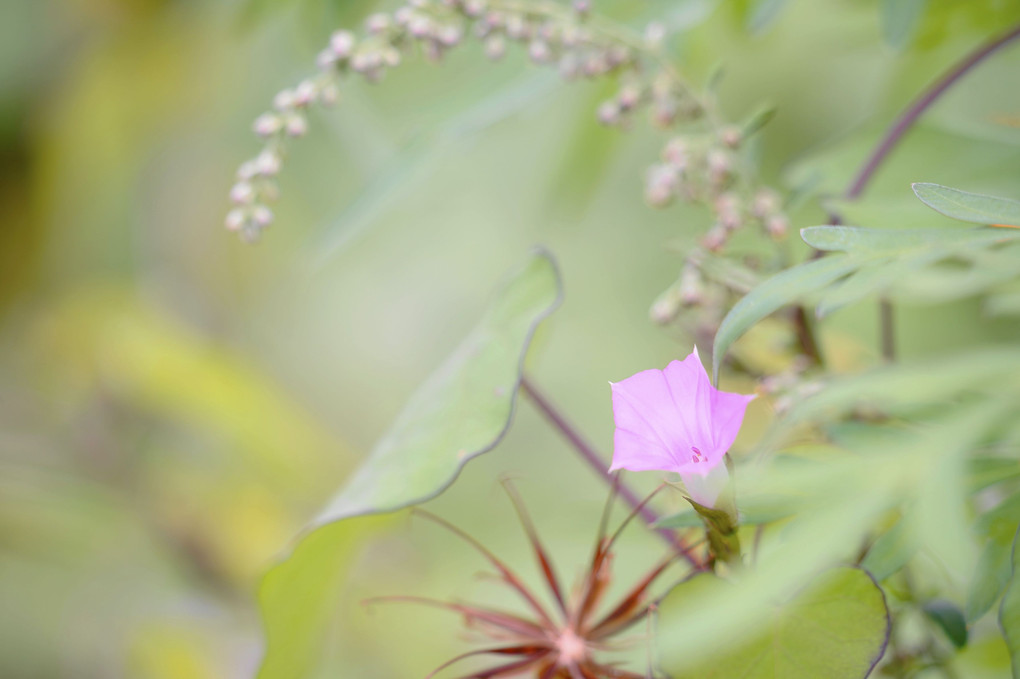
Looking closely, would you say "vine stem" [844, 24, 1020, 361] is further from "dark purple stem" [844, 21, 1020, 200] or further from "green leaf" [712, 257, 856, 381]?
"green leaf" [712, 257, 856, 381]

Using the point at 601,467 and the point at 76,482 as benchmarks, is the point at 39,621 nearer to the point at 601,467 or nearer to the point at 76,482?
the point at 76,482

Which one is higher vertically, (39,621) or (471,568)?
(39,621)

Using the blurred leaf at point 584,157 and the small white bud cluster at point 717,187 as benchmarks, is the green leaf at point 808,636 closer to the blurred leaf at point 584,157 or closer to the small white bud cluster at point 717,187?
the small white bud cluster at point 717,187

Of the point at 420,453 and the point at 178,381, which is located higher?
the point at 420,453

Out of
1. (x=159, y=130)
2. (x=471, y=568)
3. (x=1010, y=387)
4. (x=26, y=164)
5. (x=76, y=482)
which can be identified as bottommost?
(x=471, y=568)

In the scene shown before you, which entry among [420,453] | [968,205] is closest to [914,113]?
[968,205]

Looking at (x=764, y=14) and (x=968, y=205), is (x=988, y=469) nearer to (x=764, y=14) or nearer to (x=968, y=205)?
(x=968, y=205)

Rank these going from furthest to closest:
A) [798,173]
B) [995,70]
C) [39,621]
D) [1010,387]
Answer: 1. [39,621]
2. [995,70]
3. [798,173]
4. [1010,387]

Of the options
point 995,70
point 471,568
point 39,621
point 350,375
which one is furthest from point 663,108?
point 39,621

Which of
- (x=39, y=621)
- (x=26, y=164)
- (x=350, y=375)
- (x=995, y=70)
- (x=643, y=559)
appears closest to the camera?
(x=643, y=559)
